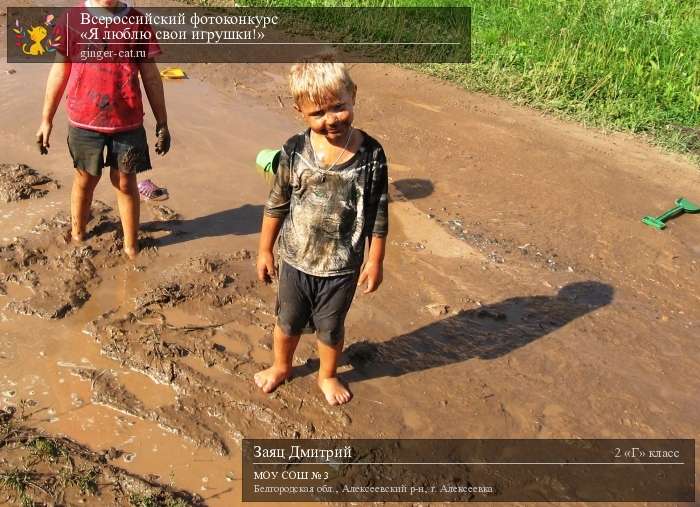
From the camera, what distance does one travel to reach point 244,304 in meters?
3.55

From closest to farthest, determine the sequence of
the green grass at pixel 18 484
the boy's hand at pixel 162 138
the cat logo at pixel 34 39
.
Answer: the green grass at pixel 18 484, the boy's hand at pixel 162 138, the cat logo at pixel 34 39

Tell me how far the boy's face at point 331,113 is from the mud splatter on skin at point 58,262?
70.9 inches

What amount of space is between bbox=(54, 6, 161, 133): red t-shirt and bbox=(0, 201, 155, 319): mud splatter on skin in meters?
0.74

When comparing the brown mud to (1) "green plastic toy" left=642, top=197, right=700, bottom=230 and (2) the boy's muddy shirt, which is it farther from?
(2) the boy's muddy shirt

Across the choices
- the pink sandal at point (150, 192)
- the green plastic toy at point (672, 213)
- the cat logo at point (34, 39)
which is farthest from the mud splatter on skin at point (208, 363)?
the cat logo at point (34, 39)

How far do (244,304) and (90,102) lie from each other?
48.8 inches

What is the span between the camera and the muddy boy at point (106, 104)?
3.24 meters

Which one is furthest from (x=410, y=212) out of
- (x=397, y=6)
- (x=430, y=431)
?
(x=397, y=6)

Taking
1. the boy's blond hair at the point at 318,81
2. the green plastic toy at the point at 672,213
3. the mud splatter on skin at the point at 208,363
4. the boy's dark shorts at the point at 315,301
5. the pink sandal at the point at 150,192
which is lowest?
the mud splatter on skin at the point at 208,363

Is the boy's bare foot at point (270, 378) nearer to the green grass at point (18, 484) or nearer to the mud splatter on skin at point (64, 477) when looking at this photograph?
the mud splatter on skin at point (64, 477)

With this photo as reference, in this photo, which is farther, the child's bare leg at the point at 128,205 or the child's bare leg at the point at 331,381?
the child's bare leg at the point at 128,205

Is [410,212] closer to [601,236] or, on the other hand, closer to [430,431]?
[601,236]

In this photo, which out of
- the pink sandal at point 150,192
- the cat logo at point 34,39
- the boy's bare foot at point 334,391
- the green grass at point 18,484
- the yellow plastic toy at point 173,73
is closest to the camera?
the green grass at point 18,484

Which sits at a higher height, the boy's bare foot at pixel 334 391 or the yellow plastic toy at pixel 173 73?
the yellow plastic toy at pixel 173 73
